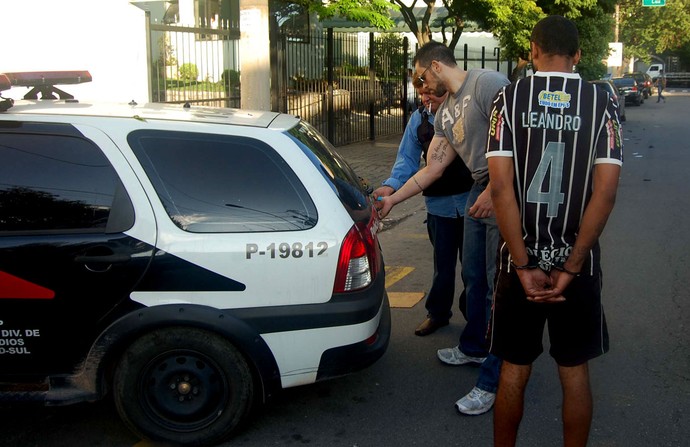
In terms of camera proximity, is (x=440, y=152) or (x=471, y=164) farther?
(x=440, y=152)

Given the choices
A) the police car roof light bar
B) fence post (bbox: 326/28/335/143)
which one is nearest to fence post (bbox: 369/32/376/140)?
fence post (bbox: 326/28/335/143)

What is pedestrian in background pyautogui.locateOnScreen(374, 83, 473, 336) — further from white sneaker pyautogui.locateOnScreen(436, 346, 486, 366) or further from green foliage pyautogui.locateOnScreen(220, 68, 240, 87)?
green foliage pyautogui.locateOnScreen(220, 68, 240, 87)

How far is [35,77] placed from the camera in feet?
17.0

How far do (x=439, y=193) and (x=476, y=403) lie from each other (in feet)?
4.30

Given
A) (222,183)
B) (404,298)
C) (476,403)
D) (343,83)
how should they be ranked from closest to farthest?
(222,183) → (476,403) → (404,298) → (343,83)

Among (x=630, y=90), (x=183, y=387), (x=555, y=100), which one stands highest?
(x=555, y=100)

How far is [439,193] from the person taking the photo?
15.9ft

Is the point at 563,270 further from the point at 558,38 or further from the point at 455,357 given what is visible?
the point at 455,357

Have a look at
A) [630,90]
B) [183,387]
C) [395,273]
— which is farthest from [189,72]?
[630,90]

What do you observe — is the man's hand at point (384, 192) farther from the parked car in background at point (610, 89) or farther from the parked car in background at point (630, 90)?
the parked car in background at point (630, 90)

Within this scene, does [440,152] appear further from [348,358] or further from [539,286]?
[539,286]

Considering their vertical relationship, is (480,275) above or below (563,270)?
below

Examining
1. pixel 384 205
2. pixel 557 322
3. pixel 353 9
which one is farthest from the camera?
pixel 353 9

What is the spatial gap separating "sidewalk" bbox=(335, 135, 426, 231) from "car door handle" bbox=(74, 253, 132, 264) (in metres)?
6.04
